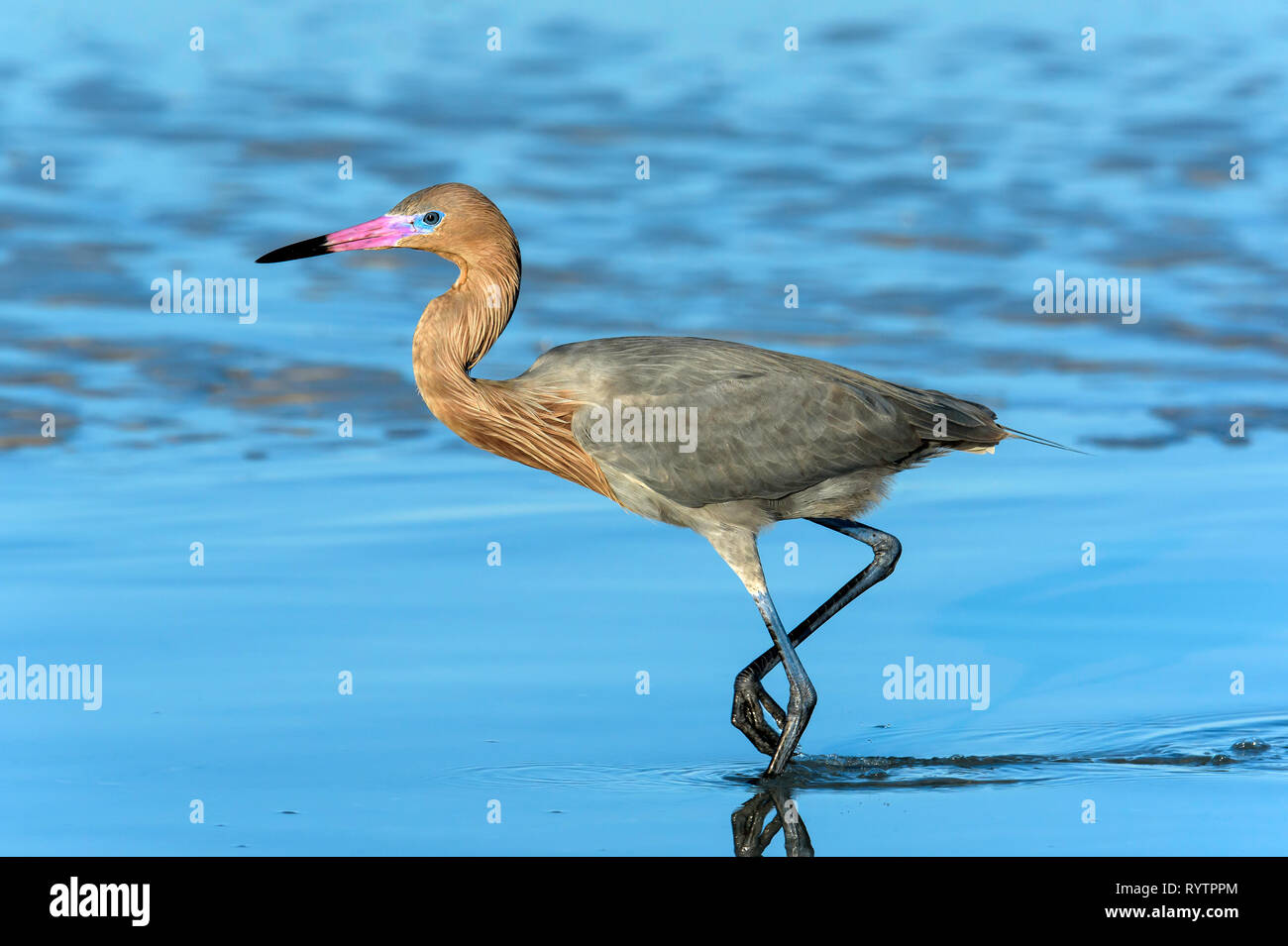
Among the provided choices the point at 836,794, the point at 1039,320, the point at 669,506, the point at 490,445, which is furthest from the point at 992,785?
the point at 1039,320

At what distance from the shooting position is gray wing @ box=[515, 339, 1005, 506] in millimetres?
9305

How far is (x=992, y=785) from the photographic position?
8641 mm

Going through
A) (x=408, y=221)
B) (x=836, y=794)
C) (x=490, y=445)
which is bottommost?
(x=836, y=794)

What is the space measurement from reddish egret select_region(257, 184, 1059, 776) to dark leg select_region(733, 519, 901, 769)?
11 millimetres

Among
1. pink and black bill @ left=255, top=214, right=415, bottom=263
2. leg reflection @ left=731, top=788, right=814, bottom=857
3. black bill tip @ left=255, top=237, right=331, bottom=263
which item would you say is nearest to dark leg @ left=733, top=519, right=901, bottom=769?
leg reflection @ left=731, top=788, right=814, bottom=857

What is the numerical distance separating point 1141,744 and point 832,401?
7.26ft

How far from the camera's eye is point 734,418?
9414 mm

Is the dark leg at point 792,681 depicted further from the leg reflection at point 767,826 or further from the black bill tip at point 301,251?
the black bill tip at point 301,251

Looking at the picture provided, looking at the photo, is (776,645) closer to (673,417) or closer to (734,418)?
(734,418)

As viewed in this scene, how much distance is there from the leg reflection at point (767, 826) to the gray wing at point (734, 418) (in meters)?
1.56

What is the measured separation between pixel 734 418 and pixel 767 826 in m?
2.10

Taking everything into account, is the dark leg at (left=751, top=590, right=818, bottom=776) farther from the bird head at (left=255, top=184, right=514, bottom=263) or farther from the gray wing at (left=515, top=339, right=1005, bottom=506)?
the bird head at (left=255, top=184, right=514, bottom=263)

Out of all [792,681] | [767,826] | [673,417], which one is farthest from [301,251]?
[767,826]

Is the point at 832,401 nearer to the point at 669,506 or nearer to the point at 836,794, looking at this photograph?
the point at 669,506
